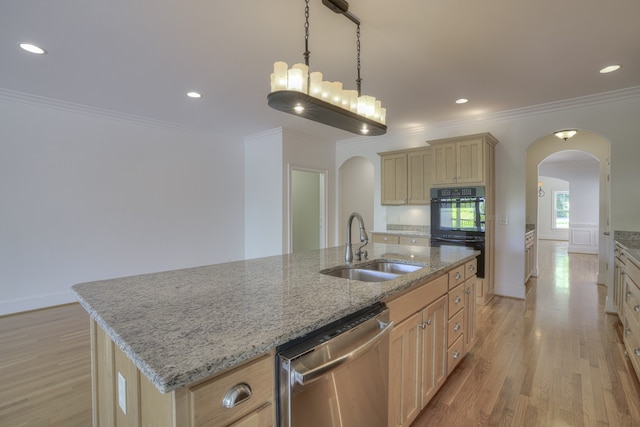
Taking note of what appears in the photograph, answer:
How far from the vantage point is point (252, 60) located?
9.37 feet

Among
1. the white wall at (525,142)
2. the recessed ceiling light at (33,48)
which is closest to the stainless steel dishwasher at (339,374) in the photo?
the recessed ceiling light at (33,48)

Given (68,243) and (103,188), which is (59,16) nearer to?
(103,188)

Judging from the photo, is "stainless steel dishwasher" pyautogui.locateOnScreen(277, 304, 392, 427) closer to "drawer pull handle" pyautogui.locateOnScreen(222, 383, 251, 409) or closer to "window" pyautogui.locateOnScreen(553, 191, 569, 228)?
"drawer pull handle" pyautogui.locateOnScreen(222, 383, 251, 409)

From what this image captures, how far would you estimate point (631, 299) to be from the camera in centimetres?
246

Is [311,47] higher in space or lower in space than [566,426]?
higher

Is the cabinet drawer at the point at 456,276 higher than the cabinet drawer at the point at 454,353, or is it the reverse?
the cabinet drawer at the point at 456,276

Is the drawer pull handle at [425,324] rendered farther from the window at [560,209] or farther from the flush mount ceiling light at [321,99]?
the window at [560,209]

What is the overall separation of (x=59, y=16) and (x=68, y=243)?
9.84 ft

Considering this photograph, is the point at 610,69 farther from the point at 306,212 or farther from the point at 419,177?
the point at 306,212

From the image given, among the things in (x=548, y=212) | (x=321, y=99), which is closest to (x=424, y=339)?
(x=321, y=99)

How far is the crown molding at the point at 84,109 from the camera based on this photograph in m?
3.67

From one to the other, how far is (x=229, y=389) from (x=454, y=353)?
1.97 m

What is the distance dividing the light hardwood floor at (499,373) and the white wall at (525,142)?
89 cm

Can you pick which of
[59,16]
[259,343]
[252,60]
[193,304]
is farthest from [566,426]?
[59,16]
